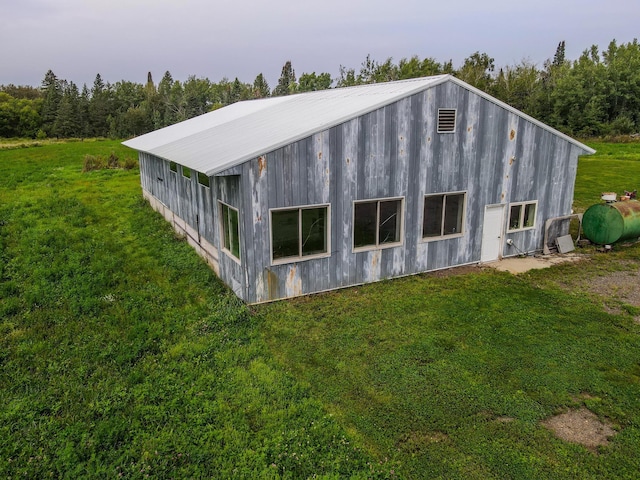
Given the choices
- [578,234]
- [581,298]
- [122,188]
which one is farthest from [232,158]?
[122,188]

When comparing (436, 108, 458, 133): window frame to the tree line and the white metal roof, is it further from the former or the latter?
the tree line

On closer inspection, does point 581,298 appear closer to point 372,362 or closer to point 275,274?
point 372,362

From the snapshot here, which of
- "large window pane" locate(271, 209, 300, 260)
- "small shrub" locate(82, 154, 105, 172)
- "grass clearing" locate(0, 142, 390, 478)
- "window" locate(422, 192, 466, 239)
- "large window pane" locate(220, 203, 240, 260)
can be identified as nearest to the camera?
"grass clearing" locate(0, 142, 390, 478)

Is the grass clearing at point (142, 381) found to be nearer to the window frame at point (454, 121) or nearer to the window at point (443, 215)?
the window at point (443, 215)

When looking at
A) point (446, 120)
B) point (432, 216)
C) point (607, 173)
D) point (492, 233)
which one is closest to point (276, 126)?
point (446, 120)

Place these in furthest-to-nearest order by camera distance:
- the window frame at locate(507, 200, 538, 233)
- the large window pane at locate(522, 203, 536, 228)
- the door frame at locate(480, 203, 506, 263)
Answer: the large window pane at locate(522, 203, 536, 228) < the window frame at locate(507, 200, 538, 233) < the door frame at locate(480, 203, 506, 263)

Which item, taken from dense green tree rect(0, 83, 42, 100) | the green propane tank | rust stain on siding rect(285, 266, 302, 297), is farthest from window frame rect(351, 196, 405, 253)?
dense green tree rect(0, 83, 42, 100)

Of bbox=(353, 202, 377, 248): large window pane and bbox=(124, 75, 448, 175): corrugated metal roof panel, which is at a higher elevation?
bbox=(124, 75, 448, 175): corrugated metal roof panel

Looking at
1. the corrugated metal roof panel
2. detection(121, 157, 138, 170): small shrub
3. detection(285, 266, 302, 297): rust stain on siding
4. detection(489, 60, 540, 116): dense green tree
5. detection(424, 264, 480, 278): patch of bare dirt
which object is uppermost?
detection(489, 60, 540, 116): dense green tree

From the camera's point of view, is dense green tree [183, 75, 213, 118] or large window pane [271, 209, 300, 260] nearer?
large window pane [271, 209, 300, 260]
